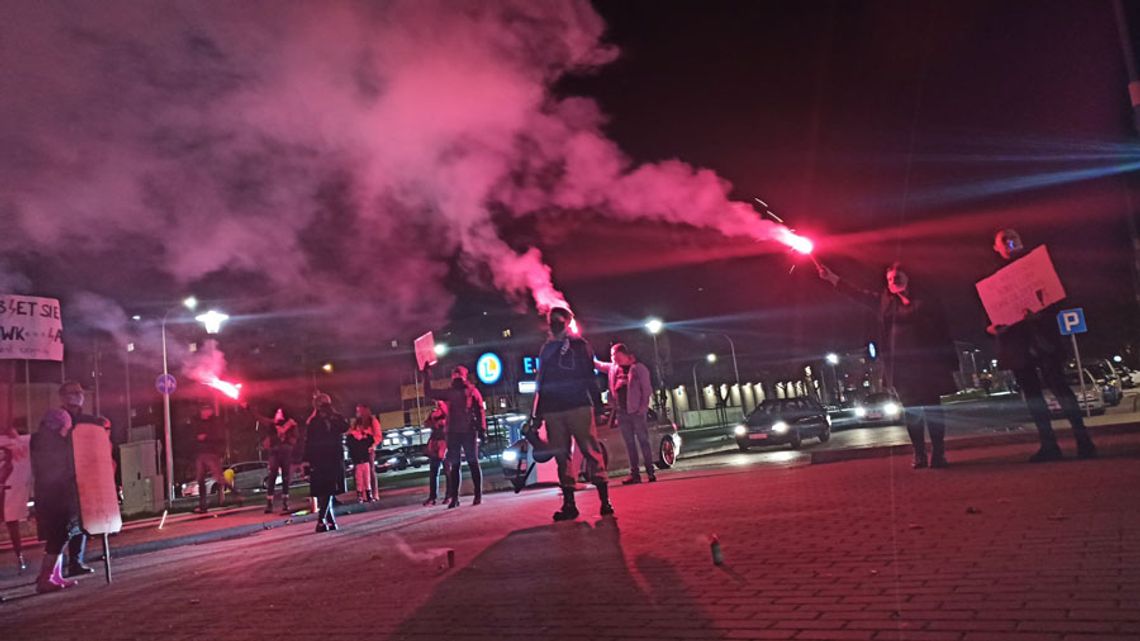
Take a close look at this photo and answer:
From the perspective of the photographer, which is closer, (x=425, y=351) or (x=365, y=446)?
(x=425, y=351)

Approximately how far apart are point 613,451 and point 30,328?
945 centimetres

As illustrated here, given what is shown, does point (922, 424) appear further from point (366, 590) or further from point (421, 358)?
Result: point (421, 358)

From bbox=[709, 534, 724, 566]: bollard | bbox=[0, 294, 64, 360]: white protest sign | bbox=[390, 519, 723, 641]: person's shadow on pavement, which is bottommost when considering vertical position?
bbox=[390, 519, 723, 641]: person's shadow on pavement

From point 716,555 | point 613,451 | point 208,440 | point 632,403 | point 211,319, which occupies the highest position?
point 211,319

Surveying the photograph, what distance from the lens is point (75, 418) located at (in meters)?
7.51

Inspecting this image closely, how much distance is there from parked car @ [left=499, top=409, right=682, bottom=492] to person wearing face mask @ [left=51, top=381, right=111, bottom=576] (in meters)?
5.81

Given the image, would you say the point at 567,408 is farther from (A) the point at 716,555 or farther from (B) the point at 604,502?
(A) the point at 716,555

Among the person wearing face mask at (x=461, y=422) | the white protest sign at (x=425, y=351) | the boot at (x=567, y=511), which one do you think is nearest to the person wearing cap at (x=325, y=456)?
the person wearing face mask at (x=461, y=422)

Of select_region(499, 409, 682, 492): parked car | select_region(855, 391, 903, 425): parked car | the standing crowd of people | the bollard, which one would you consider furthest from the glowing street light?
select_region(855, 391, 903, 425): parked car

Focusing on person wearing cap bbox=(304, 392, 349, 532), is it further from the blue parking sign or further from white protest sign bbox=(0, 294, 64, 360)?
the blue parking sign

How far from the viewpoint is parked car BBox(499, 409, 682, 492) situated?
41.8 feet

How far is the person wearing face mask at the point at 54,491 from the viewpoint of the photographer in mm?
6980

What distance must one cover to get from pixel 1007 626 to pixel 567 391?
4534 mm

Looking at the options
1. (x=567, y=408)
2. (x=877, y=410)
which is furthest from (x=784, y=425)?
(x=567, y=408)
